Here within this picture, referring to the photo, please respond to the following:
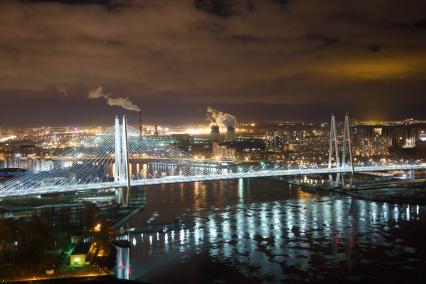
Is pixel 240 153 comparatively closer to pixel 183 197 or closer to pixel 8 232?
pixel 183 197

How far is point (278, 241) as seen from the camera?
7062 mm

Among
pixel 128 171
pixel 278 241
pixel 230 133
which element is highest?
pixel 230 133

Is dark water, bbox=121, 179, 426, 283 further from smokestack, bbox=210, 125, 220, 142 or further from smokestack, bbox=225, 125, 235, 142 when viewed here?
smokestack, bbox=210, 125, 220, 142

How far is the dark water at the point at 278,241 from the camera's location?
569 cm

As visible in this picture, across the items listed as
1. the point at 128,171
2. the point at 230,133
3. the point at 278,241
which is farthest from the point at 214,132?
the point at 278,241

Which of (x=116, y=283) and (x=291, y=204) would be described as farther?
(x=291, y=204)

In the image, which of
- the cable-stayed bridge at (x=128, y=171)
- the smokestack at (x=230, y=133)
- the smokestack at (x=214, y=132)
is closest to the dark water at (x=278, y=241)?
the cable-stayed bridge at (x=128, y=171)

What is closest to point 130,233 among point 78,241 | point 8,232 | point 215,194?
point 78,241

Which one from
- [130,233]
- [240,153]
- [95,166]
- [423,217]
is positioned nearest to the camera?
[130,233]

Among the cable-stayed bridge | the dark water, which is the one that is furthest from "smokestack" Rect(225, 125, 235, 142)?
the dark water

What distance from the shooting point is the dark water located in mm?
5691

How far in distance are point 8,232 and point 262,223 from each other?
12.2 ft

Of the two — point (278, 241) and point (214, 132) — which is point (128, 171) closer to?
point (278, 241)

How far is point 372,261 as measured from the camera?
20.1 ft
